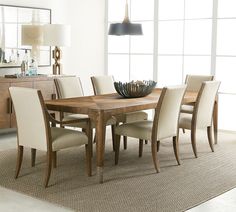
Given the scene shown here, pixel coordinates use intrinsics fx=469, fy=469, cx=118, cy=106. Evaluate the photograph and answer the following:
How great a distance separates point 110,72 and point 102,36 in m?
0.67

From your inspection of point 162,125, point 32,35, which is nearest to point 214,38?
point 32,35

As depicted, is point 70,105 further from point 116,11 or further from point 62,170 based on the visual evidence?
point 116,11

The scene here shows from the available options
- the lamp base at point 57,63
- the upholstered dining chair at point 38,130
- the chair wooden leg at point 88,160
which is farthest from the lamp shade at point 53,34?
the chair wooden leg at point 88,160

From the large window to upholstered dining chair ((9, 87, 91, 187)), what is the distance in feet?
10.9

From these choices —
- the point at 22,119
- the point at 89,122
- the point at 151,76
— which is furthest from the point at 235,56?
the point at 22,119

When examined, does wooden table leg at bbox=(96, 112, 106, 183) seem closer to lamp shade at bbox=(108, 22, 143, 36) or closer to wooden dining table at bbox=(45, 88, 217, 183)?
wooden dining table at bbox=(45, 88, 217, 183)

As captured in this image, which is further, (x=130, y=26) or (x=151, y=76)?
(x=151, y=76)

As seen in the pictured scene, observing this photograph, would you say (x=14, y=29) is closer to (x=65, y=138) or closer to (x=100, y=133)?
(x=65, y=138)

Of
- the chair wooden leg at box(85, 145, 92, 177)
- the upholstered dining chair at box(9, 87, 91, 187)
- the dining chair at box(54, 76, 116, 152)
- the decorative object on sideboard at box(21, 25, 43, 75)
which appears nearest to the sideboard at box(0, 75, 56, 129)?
the decorative object on sideboard at box(21, 25, 43, 75)

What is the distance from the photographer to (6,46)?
6.75 meters

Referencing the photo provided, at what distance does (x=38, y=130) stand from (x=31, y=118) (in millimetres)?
131

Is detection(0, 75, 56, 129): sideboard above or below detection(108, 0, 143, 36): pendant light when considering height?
below

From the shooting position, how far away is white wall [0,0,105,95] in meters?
7.67

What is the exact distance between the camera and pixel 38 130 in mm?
4223
